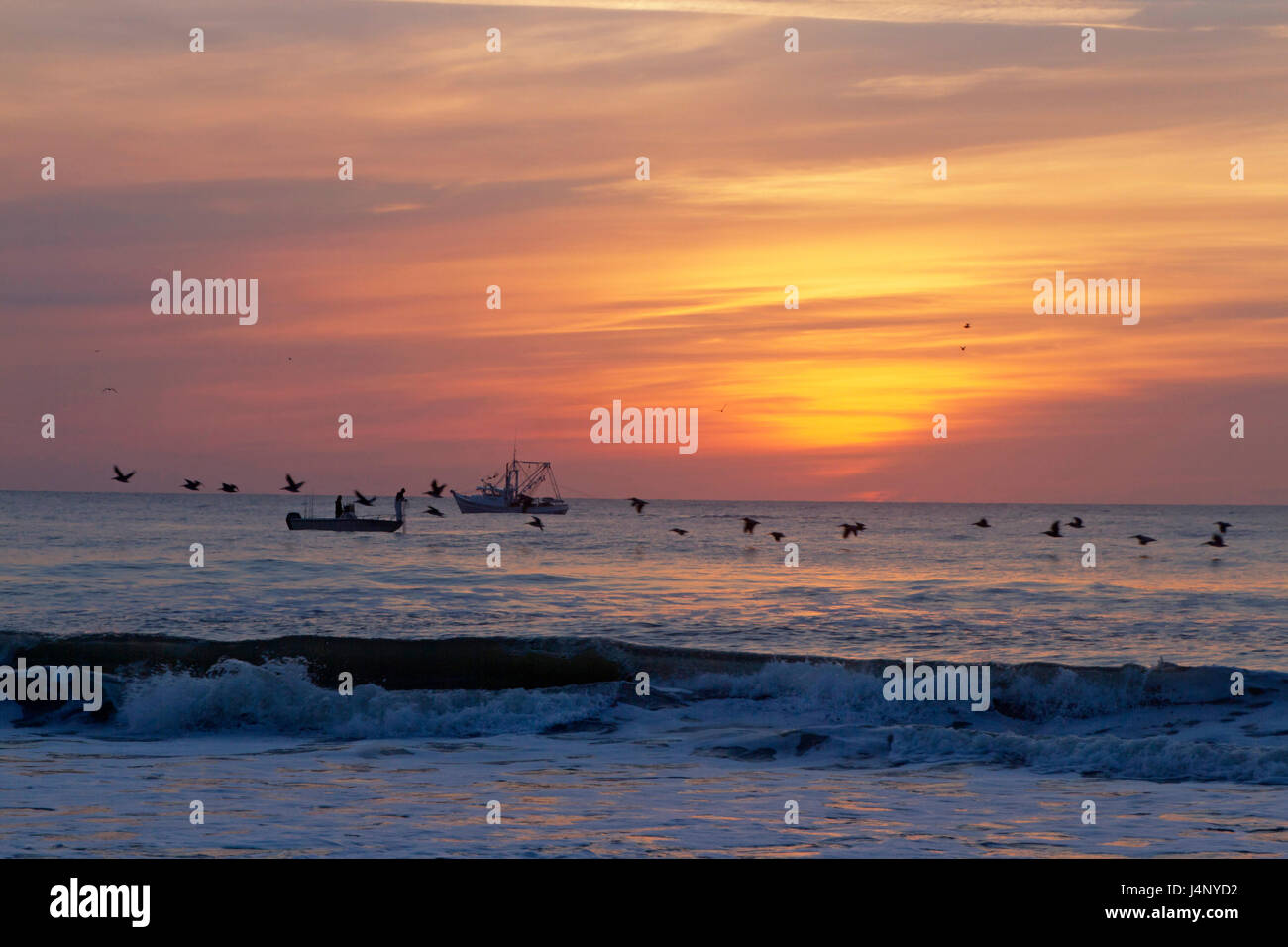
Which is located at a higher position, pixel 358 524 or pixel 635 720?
pixel 358 524

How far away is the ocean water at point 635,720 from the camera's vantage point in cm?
1327

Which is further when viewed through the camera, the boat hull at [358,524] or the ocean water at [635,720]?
the boat hull at [358,524]

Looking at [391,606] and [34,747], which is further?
[391,606]

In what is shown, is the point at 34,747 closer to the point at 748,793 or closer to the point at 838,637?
the point at 748,793

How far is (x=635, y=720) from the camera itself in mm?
22031

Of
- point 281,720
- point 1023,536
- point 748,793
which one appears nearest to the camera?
point 748,793

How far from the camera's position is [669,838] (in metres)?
12.8

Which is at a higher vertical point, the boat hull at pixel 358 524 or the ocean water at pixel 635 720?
the boat hull at pixel 358 524

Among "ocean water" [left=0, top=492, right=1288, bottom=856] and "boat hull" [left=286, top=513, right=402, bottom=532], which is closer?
"ocean water" [left=0, top=492, right=1288, bottom=856]

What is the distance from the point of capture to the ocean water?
13273 mm

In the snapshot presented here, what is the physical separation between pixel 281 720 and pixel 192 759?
3529 millimetres

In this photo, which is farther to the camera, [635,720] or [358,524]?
[358,524]
